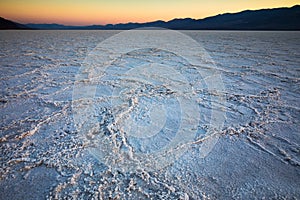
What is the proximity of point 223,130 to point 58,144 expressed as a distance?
4.94ft

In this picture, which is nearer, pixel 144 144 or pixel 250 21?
pixel 144 144

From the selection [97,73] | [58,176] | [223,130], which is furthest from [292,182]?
→ [97,73]

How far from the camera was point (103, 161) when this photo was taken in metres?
1.33

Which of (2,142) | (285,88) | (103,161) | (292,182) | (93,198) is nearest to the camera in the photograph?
(93,198)

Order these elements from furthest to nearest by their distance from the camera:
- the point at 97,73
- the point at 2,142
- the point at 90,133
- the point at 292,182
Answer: the point at 97,73, the point at 90,133, the point at 2,142, the point at 292,182

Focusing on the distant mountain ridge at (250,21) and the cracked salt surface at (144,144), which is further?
the distant mountain ridge at (250,21)

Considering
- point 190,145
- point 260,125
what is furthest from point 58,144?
point 260,125

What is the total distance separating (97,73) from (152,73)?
1.13 meters

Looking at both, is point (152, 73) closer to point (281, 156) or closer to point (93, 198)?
point (281, 156)

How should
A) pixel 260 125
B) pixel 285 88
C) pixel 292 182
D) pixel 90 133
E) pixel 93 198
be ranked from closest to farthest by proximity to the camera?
pixel 93 198 → pixel 292 182 → pixel 90 133 → pixel 260 125 → pixel 285 88

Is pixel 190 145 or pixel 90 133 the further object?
pixel 90 133

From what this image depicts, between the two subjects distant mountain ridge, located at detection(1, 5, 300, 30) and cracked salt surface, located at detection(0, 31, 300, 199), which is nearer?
cracked salt surface, located at detection(0, 31, 300, 199)

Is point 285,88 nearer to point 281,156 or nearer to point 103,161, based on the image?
point 281,156

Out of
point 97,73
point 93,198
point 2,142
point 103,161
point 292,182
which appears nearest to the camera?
point 93,198
